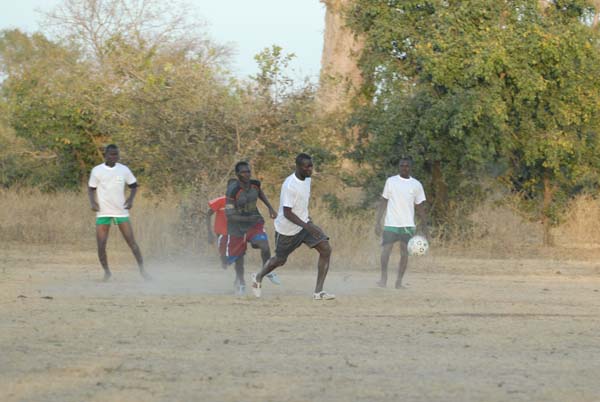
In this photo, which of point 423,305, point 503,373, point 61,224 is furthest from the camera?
point 61,224

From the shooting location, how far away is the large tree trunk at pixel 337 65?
18312mm

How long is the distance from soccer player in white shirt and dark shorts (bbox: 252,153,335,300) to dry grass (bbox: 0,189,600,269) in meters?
4.70

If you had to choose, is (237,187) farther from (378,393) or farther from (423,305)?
(378,393)

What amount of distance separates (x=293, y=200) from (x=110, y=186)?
3.16 metres

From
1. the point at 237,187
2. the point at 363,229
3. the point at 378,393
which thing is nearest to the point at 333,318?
the point at 237,187

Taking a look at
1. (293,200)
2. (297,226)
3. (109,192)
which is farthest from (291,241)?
(109,192)

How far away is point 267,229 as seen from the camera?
55.7ft

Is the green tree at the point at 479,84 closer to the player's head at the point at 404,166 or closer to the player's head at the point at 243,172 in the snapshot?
the player's head at the point at 404,166

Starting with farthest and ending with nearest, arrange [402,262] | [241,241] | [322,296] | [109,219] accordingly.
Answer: [109,219], [402,262], [241,241], [322,296]

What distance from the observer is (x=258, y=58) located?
17.3 metres

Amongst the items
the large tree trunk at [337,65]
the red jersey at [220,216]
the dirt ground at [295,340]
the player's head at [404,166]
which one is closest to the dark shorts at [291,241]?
the dirt ground at [295,340]

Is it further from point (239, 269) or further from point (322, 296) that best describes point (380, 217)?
point (239, 269)

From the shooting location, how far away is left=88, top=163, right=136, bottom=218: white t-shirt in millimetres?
12398

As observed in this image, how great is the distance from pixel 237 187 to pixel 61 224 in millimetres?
9499
